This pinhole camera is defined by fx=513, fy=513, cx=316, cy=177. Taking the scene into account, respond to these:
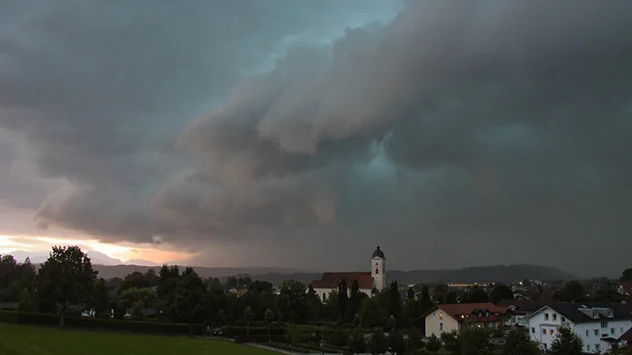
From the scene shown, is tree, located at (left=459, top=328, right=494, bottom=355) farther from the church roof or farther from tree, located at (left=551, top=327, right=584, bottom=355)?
the church roof

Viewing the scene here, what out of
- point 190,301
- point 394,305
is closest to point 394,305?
point 394,305

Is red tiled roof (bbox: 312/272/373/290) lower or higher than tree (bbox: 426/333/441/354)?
higher

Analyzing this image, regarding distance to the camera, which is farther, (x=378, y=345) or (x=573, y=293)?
(x=573, y=293)

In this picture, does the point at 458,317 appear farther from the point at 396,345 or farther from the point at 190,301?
the point at 190,301

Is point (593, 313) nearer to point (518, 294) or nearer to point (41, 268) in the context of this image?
point (41, 268)

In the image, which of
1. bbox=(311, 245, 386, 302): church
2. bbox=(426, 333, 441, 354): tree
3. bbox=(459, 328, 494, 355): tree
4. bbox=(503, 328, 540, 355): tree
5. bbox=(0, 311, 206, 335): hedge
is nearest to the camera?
bbox=(503, 328, 540, 355): tree

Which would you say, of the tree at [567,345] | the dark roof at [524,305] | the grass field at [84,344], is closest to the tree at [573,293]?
the dark roof at [524,305]

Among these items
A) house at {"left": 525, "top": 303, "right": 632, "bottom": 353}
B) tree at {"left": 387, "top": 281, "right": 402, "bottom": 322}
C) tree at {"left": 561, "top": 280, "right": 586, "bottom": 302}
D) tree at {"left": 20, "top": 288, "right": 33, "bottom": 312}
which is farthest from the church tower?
tree at {"left": 20, "top": 288, "right": 33, "bottom": 312}
